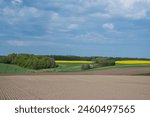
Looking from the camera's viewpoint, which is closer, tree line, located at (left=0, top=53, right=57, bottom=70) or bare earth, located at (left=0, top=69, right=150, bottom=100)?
bare earth, located at (left=0, top=69, right=150, bottom=100)

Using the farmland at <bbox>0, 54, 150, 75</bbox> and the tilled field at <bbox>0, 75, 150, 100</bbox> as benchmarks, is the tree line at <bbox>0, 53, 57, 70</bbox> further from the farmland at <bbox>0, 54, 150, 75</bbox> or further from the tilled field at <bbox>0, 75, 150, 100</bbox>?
the tilled field at <bbox>0, 75, 150, 100</bbox>

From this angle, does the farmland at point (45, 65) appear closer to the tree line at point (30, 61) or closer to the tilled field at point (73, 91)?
the tree line at point (30, 61)

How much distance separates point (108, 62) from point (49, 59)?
1139 cm

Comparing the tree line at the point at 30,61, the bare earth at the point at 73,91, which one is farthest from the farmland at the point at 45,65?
the bare earth at the point at 73,91

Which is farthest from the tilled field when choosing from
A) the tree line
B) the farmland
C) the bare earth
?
the tree line

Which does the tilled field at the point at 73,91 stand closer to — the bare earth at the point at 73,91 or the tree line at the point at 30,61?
the bare earth at the point at 73,91

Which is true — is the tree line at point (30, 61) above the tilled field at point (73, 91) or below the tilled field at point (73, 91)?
above

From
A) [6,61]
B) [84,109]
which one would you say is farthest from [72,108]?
[6,61]

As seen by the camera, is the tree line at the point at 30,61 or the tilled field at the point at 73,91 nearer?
the tilled field at the point at 73,91

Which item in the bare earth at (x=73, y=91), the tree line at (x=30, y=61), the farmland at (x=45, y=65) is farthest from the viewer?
the tree line at (x=30, y=61)

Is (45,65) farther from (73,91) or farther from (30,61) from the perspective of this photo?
(73,91)

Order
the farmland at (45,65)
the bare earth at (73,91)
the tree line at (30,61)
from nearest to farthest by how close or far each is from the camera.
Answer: the bare earth at (73,91) < the farmland at (45,65) < the tree line at (30,61)

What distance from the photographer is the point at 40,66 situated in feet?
216

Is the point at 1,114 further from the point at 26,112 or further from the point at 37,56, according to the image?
the point at 37,56
